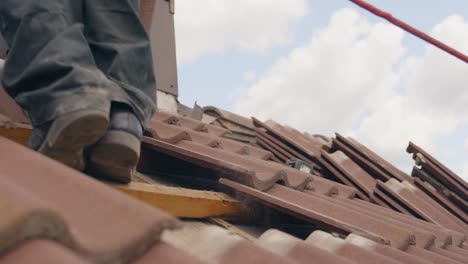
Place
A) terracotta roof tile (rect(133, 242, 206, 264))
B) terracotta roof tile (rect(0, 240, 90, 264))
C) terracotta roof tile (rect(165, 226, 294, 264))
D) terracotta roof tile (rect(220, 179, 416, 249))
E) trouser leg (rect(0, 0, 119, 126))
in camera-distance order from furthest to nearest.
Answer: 1. terracotta roof tile (rect(220, 179, 416, 249))
2. trouser leg (rect(0, 0, 119, 126))
3. terracotta roof tile (rect(165, 226, 294, 264))
4. terracotta roof tile (rect(133, 242, 206, 264))
5. terracotta roof tile (rect(0, 240, 90, 264))

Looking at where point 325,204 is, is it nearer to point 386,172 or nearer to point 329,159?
point 329,159

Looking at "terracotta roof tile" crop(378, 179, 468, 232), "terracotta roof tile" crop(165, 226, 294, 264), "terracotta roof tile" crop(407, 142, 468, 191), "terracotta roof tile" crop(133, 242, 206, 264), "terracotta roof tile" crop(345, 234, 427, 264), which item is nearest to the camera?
"terracotta roof tile" crop(133, 242, 206, 264)

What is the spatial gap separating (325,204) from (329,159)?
195 cm

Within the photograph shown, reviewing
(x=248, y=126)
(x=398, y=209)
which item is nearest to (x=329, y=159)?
(x=398, y=209)

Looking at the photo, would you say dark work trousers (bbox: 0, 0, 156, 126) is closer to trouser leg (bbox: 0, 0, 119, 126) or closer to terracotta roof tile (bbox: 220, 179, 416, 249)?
trouser leg (bbox: 0, 0, 119, 126)

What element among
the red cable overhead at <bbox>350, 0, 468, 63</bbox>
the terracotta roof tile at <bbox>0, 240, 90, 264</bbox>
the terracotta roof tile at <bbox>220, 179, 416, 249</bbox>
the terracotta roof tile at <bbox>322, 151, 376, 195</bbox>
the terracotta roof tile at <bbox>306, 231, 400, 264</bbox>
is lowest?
the terracotta roof tile at <bbox>322, 151, 376, 195</bbox>

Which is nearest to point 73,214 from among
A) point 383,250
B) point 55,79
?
point 55,79

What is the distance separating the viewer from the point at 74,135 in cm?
137

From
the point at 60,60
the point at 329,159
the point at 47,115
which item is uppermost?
the point at 60,60

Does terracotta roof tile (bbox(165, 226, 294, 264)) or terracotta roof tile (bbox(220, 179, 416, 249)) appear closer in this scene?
terracotta roof tile (bbox(165, 226, 294, 264))

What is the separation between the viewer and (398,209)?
365cm

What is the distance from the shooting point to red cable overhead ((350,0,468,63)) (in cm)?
368

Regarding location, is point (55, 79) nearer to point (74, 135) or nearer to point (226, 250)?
point (74, 135)

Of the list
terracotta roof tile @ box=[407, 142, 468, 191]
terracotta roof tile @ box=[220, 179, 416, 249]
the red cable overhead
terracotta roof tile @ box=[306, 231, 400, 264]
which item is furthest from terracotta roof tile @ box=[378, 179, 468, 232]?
terracotta roof tile @ box=[306, 231, 400, 264]
